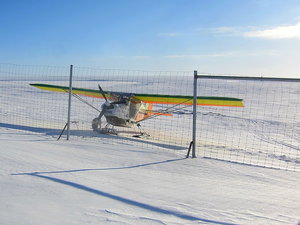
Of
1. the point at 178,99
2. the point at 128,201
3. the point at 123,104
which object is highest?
the point at 178,99

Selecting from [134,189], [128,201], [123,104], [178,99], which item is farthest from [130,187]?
[123,104]

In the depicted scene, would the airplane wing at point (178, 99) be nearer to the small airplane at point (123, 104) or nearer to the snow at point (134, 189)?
the small airplane at point (123, 104)

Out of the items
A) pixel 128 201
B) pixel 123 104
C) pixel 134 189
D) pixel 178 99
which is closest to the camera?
pixel 128 201

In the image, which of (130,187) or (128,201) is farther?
(130,187)

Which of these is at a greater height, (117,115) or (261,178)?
(117,115)

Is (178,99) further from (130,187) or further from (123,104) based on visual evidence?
(130,187)

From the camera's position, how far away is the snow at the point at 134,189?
127 inches

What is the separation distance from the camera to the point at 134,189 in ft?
13.6

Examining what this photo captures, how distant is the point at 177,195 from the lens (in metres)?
4.00

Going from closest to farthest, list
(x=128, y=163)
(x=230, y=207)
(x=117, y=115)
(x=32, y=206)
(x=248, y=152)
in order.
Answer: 1. (x=32, y=206)
2. (x=230, y=207)
3. (x=128, y=163)
4. (x=248, y=152)
5. (x=117, y=115)

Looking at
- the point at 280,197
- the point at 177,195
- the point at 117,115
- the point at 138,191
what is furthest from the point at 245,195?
the point at 117,115

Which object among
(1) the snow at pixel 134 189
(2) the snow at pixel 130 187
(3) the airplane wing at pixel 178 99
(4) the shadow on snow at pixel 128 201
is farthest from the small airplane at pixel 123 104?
(4) the shadow on snow at pixel 128 201

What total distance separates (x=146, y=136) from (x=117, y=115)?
4.47ft

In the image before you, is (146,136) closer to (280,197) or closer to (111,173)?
(111,173)
